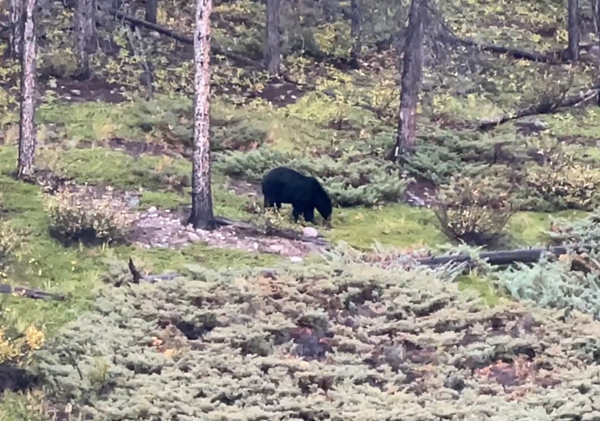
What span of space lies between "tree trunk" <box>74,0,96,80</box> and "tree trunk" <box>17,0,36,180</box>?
9202 millimetres

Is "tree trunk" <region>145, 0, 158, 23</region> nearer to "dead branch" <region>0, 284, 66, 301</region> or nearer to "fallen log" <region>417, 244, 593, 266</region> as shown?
"fallen log" <region>417, 244, 593, 266</region>

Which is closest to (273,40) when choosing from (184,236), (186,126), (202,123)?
(186,126)

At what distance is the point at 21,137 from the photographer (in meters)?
14.8

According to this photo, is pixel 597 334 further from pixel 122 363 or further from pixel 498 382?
pixel 122 363

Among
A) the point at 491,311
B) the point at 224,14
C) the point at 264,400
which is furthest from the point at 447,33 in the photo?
the point at 224,14

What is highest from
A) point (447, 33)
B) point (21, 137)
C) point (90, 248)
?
point (447, 33)

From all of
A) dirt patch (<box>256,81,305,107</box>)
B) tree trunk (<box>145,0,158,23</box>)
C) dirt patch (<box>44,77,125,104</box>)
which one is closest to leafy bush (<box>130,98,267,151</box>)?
dirt patch (<box>44,77,125,104</box>)

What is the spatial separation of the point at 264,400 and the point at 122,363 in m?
1.44

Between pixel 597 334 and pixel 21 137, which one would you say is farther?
pixel 21 137

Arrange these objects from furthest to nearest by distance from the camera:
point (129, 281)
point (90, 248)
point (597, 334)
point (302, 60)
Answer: point (302, 60), point (90, 248), point (129, 281), point (597, 334)

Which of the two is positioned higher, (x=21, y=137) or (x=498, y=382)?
(x=21, y=137)

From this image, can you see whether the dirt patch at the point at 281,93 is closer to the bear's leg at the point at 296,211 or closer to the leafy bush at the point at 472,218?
the bear's leg at the point at 296,211

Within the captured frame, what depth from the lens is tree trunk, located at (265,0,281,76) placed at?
25.8m

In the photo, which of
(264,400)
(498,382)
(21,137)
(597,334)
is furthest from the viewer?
(21,137)
